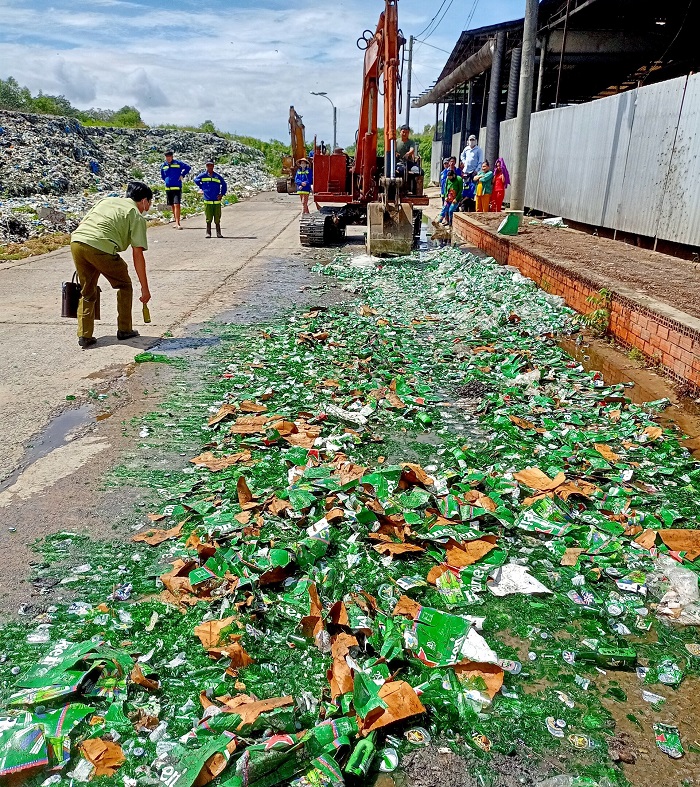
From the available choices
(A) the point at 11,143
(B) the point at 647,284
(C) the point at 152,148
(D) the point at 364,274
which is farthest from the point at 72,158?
(B) the point at 647,284

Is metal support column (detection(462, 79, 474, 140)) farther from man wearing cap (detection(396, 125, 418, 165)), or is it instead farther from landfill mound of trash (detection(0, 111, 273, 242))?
man wearing cap (detection(396, 125, 418, 165))

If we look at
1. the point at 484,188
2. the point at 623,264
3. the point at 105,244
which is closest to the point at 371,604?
the point at 105,244

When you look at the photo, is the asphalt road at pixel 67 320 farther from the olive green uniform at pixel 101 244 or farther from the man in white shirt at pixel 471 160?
the man in white shirt at pixel 471 160

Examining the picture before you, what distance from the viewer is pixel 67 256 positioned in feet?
40.8

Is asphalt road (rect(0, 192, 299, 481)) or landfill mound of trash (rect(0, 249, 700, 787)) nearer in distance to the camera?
landfill mound of trash (rect(0, 249, 700, 787))

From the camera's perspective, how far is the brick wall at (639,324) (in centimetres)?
481

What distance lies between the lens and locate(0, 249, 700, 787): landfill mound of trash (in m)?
2.08

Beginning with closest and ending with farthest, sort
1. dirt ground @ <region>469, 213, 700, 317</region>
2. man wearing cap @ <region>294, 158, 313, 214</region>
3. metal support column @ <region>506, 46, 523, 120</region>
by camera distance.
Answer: dirt ground @ <region>469, 213, 700, 317</region> → man wearing cap @ <region>294, 158, 313, 214</region> → metal support column @ <region>506, 46, 523, 120</region>

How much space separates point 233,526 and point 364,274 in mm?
7809

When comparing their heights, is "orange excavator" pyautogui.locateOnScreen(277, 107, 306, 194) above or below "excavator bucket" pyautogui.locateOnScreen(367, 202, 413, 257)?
above

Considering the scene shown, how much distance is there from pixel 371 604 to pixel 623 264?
690cm

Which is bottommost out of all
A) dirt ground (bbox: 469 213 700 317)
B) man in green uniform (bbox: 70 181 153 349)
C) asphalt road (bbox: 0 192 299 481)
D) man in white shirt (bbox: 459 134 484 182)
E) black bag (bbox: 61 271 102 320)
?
asphalt road (bbox: 0 192 299 481)

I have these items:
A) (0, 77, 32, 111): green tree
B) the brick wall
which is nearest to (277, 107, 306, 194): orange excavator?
the brick wall

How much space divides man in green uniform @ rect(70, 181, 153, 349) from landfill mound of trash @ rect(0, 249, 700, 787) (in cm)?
223
